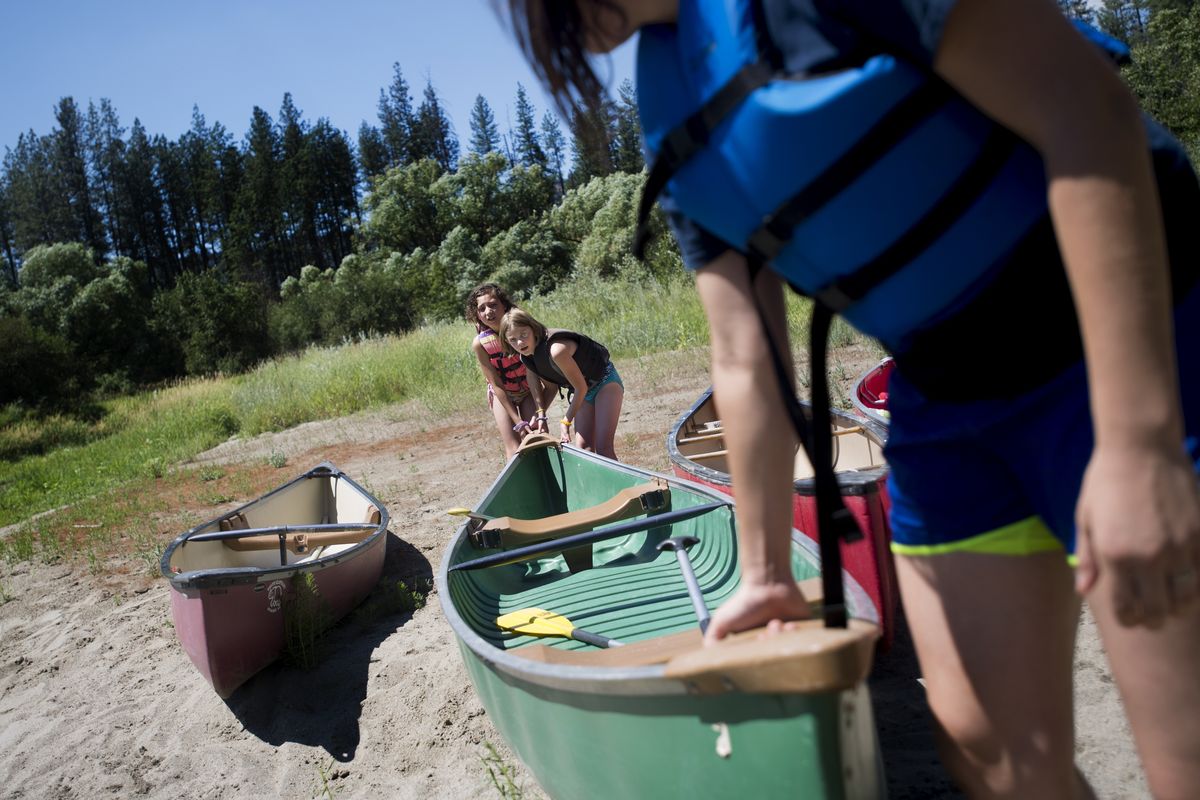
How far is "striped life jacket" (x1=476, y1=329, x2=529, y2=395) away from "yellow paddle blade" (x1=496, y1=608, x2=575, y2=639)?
360 cm

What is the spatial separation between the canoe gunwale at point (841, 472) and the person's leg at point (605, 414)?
0.70 m

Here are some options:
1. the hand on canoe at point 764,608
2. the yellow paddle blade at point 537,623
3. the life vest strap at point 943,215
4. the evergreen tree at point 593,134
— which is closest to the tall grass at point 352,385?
the yellow paddle blade at point 537,623

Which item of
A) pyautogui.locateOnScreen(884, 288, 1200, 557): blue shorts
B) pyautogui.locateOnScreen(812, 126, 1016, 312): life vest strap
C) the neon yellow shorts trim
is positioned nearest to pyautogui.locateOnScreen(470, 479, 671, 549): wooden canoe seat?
pyautogui.locateOnScreen(884, 288, 1200, 557): blue shorts

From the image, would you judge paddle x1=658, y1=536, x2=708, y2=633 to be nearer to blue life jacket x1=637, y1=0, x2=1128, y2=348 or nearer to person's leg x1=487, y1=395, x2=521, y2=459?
blue life jacket x1=637, y1=0, x2=1128, y2=348

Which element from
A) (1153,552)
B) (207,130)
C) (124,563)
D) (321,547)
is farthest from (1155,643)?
(207,130)

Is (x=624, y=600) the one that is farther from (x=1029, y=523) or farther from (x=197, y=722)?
(x=1029, y=523)

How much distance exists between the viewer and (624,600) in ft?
12.2

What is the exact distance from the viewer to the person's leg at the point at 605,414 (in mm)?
6363

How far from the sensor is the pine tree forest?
31984 mm

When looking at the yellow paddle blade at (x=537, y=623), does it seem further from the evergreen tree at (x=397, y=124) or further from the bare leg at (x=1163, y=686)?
the evergreen tree at (x=397, y=124)

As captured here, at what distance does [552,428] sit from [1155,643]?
951cm

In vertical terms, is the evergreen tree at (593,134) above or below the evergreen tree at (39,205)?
below

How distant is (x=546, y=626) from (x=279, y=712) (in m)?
1.90

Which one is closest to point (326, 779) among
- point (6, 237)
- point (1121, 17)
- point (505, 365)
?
point (505, 365)
